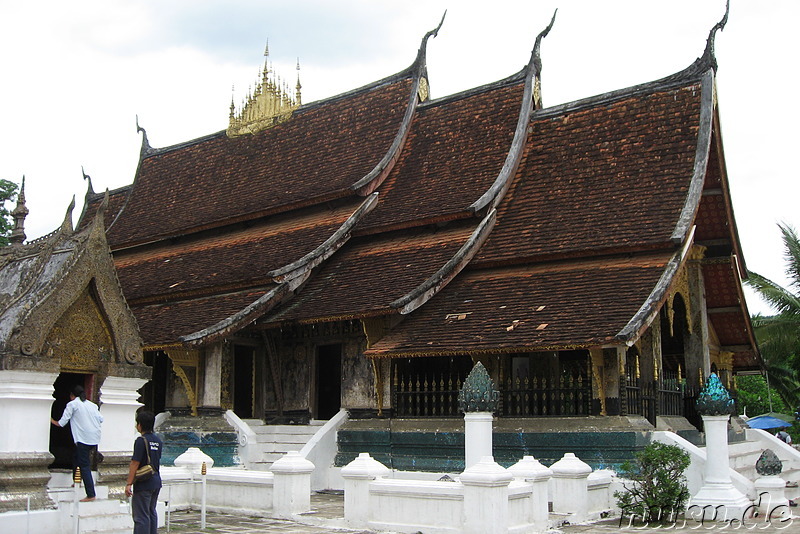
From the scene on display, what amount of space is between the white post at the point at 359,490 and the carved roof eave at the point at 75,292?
2693mm

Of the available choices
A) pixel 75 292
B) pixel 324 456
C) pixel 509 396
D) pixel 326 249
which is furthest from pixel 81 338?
pixel 326 249

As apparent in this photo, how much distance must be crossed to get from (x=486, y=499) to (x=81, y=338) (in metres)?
3.92

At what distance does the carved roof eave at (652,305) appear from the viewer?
10.7 meters

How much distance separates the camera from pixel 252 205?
58.1 ft

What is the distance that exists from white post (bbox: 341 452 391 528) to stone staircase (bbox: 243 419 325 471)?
440 cm

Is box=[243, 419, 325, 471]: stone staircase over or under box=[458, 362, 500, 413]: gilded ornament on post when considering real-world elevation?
under

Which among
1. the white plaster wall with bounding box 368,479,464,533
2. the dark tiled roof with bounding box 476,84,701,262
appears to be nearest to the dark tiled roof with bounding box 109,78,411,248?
the dark tiled roof with bounding box 476,84,701,262

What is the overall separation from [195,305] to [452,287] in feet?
14.8

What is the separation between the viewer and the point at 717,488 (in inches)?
416

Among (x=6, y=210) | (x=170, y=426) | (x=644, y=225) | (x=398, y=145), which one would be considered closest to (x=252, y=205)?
(x=398, y=145)

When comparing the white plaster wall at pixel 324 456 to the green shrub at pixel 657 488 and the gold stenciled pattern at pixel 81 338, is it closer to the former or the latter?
the green shrub at pixel 657 488

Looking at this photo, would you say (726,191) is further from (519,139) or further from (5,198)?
(5,198)

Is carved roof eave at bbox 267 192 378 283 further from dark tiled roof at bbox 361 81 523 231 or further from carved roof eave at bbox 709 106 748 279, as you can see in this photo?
carved roof eave at bbox 709 106 748 279

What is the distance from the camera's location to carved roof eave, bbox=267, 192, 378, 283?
1444 centimetres
